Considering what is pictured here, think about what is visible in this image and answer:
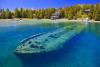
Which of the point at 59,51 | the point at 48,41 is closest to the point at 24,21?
the point at 48,41

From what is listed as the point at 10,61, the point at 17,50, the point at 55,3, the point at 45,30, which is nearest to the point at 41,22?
the point at 45,30

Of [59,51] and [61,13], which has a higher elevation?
[61,13]

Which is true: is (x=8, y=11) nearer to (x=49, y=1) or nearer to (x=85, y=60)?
(x=49, y=1)

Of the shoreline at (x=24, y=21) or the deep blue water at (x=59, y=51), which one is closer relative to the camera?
the deep blue water at (x=59, y=51)

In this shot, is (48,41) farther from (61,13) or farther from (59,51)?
(61,13)

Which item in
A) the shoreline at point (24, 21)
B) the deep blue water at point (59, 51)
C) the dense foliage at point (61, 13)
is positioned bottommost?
the deep blue water at point (59, 51)
